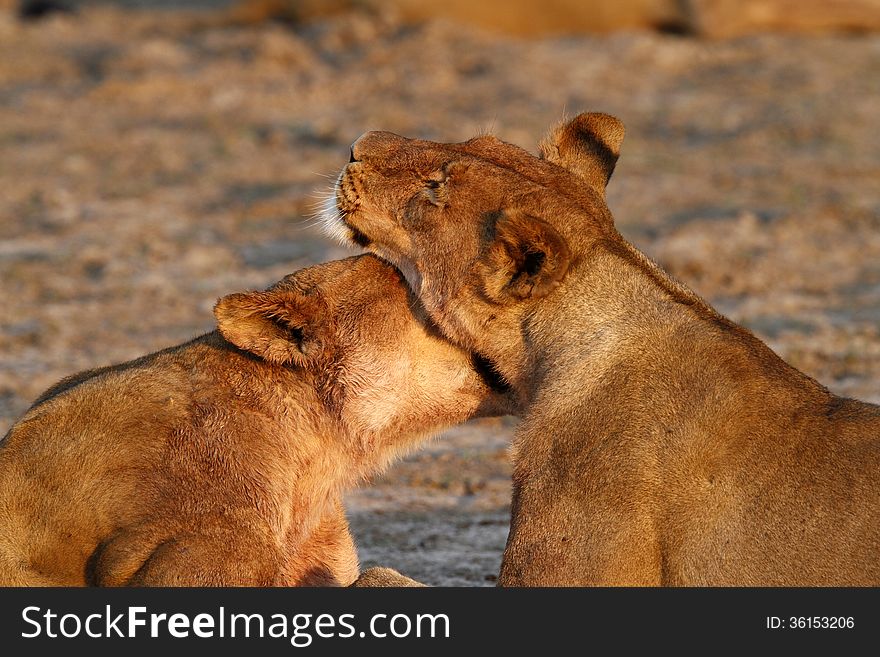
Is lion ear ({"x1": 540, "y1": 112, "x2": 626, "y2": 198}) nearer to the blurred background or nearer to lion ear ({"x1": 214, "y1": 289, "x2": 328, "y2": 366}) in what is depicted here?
lion ear ({"x1": 214, "y1": 289, "x2": 328, "y2": 366})

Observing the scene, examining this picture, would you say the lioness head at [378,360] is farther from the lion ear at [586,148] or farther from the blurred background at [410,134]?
the blurred background at [410,134]

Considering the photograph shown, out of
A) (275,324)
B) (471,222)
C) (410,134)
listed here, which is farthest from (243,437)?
(410,134)

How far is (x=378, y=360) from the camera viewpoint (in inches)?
190

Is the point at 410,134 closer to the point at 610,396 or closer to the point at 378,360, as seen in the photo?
the point at 378,360

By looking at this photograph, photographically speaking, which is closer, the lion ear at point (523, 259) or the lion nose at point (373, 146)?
the lion ear at point (523, 259)

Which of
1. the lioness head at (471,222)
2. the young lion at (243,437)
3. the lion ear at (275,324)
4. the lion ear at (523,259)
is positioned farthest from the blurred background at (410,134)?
the lion ear at (523,259)

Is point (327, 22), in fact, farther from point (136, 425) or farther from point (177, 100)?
point (136, 425)

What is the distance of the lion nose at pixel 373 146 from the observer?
4914 mm

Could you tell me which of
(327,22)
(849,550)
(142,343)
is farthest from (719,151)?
(849,550)

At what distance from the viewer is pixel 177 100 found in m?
12.5

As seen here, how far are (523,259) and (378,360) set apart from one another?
2.14ft

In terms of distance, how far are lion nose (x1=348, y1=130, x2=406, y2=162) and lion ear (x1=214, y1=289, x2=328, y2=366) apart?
491 millimetres

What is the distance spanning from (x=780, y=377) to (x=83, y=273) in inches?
219

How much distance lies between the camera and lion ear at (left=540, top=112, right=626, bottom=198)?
5.06 metres
